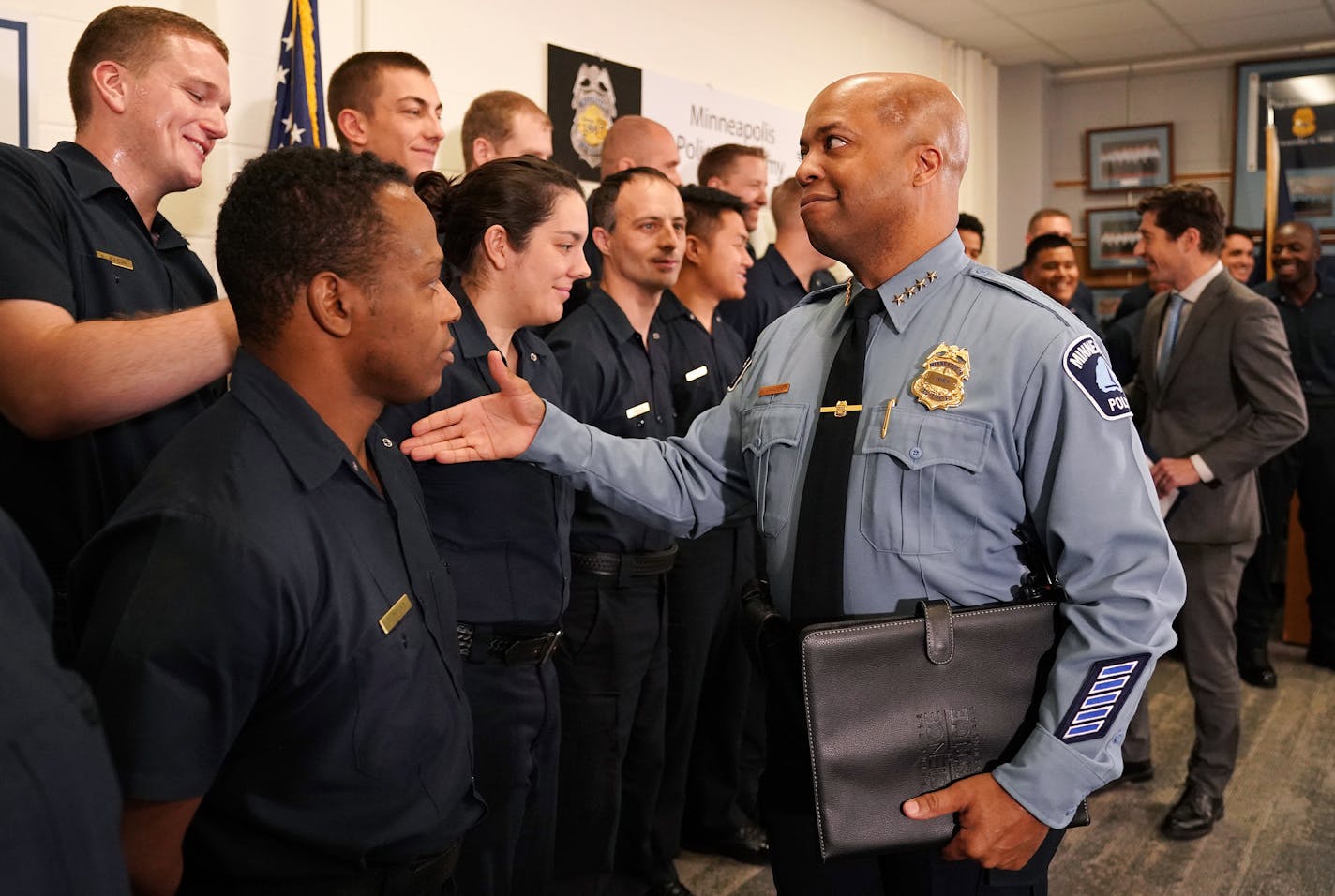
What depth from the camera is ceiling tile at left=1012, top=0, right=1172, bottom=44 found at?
663 centimetres

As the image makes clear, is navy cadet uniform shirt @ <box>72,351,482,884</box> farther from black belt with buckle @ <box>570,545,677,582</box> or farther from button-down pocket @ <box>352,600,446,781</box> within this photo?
black belt with buckle @ <box>570,545,677,582</box>

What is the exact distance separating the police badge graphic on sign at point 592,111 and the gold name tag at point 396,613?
3442 mm

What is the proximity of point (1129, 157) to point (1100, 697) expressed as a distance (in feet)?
25.7

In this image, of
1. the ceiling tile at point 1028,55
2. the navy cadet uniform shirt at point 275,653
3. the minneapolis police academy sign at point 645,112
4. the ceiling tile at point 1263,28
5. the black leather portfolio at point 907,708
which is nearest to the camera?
the navy cadet uniform shirt at point 275,653

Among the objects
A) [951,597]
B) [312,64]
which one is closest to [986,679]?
[951,597]

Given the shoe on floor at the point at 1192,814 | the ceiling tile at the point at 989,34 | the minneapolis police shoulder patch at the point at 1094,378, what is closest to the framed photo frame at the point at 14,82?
the minneapolis police shoulder patch at the point at 1094,378

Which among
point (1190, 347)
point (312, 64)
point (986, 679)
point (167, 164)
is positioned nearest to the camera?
point (986, 679)

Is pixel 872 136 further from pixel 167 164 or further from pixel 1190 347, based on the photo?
pixel 1190 347

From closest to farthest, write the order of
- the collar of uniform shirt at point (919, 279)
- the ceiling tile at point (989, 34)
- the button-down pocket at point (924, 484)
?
the button-down pocket at point (924, 484), the collar of uniform shirt at point (919, 279), the ceiling tile at point (989, 34)

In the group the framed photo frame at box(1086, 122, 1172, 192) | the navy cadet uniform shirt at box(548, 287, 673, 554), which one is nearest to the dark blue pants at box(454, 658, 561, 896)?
the navy cadet uniform shirt at box(548, 287, 673, 554)

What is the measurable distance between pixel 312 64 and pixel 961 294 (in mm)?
2278

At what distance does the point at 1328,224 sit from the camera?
24.2 ft

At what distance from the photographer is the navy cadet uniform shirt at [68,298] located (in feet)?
4.95

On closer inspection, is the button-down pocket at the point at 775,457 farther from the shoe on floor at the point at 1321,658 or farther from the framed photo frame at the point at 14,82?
the shoe on floor at the point at 1321,658
